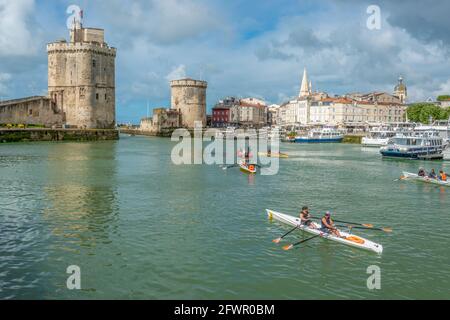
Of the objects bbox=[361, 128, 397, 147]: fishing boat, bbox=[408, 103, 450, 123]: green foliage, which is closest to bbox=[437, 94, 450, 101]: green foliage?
bbox=[408, 103, 450, 123]: green foliage

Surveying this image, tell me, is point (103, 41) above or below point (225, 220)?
above

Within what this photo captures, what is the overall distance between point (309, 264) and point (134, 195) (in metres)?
13.4

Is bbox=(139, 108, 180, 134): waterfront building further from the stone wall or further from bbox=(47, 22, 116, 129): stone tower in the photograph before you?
the stone wall

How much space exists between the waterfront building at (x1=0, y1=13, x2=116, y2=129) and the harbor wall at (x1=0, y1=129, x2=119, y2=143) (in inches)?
76.4

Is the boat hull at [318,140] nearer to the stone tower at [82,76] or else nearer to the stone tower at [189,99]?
the stone tower at [189,99]

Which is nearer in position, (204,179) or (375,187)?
(375,187)

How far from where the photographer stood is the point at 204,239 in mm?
17109

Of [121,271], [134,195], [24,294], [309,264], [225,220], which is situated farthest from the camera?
[134,195]

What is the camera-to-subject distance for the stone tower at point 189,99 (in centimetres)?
10225

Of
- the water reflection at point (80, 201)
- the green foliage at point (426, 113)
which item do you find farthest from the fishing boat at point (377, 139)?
the water reflection at point (80, 201)

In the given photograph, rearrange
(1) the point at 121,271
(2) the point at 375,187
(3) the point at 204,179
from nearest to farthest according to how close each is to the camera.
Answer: (1) the point at 121,271 → (2) the point at 375,187 → (3) the point at 204,179

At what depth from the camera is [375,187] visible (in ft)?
99.1
